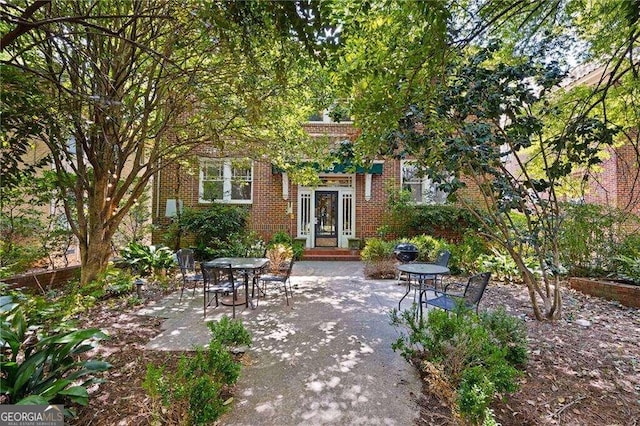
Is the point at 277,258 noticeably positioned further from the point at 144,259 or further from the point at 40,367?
the point at 40,367

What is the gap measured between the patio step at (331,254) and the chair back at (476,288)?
23.6 feet

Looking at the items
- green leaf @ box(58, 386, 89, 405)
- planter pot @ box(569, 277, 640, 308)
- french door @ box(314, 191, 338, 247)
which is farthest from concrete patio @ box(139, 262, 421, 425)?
french door @ box(314, 191, 338, 247)

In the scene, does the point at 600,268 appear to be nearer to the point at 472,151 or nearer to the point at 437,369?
the point at 472,151

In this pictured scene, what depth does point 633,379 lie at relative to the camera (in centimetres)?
311

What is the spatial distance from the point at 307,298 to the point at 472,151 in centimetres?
415

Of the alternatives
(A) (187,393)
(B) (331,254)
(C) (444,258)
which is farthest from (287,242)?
(A) (187,393)

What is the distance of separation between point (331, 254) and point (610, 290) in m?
7.77

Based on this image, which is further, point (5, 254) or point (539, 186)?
point (5, 254)

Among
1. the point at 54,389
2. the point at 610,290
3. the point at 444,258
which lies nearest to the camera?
the point at 54,389

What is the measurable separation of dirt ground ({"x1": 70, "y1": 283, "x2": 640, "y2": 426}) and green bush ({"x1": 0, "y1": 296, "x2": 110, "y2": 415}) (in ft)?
1.19

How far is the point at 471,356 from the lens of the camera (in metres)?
2.85

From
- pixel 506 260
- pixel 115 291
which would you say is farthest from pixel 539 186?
pixel 115 291

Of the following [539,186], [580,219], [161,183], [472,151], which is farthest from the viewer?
[161,183]

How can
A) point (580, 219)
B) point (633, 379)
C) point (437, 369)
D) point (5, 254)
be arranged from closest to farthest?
point (437, 369) < point (633, 379) < point (5, 254) < point (580, 219)
